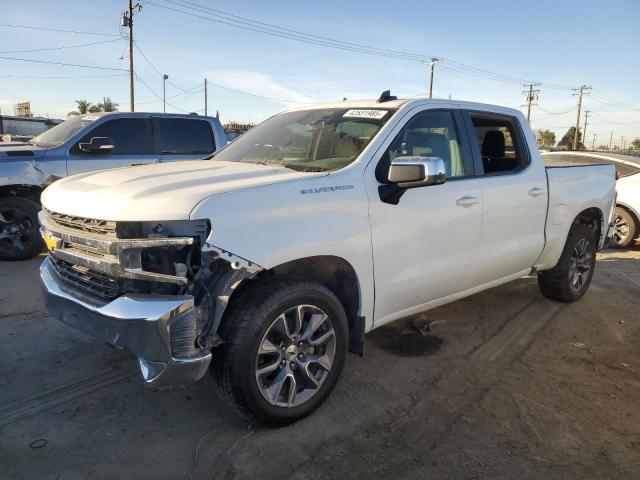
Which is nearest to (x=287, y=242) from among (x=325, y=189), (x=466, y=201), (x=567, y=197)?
(x=325, y=189)

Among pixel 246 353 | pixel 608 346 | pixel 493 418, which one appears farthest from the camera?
pixel 608 346

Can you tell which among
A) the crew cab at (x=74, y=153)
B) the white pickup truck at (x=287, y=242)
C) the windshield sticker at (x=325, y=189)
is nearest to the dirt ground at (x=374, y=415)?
the white pickup truck at (x=287, y=242)

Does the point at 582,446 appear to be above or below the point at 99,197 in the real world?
below

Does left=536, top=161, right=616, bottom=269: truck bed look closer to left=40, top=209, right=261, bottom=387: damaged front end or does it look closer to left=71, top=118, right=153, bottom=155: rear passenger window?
left=40, top=209, right=261, bottom=387: damaged front end

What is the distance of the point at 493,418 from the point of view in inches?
125

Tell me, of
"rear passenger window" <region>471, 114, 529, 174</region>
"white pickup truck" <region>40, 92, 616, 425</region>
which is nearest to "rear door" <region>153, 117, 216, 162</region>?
"white pickup truck" <region>40, 92, 616, 425</region>

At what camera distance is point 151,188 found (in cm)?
270

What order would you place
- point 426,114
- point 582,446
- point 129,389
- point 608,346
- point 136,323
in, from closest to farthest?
point 136,323 → point 582,446 → point 129,389 → point 426,114 → point 608,346

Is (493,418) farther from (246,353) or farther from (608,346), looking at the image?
(608,346)

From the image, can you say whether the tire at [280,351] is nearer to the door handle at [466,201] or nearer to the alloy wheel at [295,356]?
the alloy wheel at [295,356]

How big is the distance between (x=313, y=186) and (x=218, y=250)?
2.39ft

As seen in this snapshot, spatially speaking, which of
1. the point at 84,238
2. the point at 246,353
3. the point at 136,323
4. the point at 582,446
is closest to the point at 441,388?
the point at 582,446

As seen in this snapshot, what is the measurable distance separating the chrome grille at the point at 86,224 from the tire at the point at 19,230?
4.12 meters

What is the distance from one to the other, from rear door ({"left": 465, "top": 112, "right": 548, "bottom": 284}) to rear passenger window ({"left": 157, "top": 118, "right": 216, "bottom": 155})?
4766 mm
